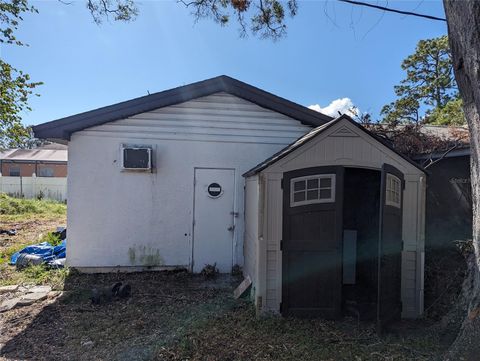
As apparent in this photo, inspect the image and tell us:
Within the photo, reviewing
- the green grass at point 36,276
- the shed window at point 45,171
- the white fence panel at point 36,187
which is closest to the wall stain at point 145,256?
the green grass at point 36,276

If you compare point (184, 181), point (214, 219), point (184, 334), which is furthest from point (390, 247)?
point (184, 181)

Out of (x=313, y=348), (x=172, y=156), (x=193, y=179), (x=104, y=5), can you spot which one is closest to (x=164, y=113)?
(x=172, y=156)

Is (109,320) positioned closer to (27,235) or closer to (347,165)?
(347,165)

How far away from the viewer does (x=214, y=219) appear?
23.4 ft

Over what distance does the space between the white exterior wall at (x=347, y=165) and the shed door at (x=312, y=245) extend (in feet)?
0.36

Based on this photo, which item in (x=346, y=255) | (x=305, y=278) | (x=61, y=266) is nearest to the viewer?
(x=305, y=278)

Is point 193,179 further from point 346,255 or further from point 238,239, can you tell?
point 346,255

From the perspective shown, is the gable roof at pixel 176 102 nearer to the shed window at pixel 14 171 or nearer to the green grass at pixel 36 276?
the green grass at pixel 36 276

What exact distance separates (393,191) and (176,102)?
14.9 feet

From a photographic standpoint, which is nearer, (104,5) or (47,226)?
(104,5)

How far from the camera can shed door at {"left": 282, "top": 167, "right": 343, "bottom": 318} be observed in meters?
4.57

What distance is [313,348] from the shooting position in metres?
3.73

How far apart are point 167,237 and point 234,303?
2.43 metres

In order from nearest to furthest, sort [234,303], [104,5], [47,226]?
[234,303] → [104,5] → [47,226]
